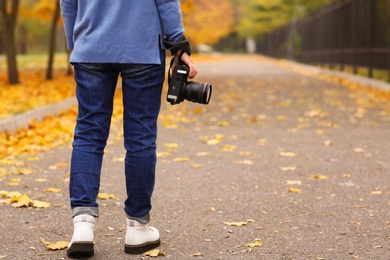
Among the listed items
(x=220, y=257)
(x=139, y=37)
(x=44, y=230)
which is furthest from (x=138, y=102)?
(x=44, y=230)

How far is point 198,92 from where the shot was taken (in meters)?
3.79

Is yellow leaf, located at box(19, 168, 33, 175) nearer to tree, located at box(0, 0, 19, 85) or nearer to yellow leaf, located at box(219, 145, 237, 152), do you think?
yellow leaf, located at box(219, 145, 237, 152)

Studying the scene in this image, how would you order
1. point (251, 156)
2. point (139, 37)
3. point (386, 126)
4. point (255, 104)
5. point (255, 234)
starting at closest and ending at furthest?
point (139, 37)
point (255, 234)
point (251, 156)
point (386, 126)
point (255, 104)

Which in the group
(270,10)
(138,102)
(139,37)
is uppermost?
(139,37)

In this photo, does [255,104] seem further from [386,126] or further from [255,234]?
[255,234]

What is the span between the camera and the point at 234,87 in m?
18.6

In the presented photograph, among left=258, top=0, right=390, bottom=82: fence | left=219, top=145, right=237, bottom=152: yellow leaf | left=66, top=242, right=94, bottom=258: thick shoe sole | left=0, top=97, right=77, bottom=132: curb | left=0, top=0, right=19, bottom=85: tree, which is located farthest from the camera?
left=258, top=0, right=390, bottom=82: fence

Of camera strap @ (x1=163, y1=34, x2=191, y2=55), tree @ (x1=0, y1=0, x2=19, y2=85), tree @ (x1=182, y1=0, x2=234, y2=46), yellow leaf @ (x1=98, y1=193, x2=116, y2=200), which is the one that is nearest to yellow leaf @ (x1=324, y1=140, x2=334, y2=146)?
yellow leaf @ (x1=98, y1=193, x2=116, y2=200)

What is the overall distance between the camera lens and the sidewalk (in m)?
0.80

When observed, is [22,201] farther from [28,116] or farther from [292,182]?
[28,116]

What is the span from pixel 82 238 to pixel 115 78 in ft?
2.66

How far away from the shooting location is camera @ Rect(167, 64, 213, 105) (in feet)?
12.4

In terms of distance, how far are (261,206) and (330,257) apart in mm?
1352

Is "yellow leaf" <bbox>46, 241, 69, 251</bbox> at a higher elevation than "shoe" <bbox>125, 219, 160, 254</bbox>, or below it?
below
